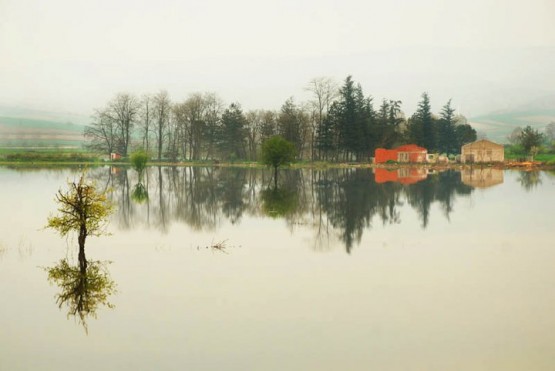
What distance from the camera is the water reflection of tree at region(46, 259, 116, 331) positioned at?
1180 cm

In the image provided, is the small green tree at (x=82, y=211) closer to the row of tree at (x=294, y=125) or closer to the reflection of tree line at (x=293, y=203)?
the reflection of tree line at (x=293, y=203)

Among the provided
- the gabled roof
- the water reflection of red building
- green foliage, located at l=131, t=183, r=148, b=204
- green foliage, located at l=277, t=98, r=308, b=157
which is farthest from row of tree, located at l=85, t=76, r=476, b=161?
green foliage, located at l=131, t=183, r=148, b=204

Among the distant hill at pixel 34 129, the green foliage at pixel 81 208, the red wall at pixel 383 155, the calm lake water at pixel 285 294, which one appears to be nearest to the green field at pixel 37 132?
the distant hill at pixel 34 129

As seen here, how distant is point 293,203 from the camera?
2941 centimetres

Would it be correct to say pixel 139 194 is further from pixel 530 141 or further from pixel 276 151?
pixel 530 141

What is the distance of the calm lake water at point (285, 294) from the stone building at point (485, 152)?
55182 mm

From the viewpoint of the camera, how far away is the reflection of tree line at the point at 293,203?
23.0 m

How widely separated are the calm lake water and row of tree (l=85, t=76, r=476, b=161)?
178ft

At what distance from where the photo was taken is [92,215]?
51.8 ft

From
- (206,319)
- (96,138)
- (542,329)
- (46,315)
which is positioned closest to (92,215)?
(46,315)

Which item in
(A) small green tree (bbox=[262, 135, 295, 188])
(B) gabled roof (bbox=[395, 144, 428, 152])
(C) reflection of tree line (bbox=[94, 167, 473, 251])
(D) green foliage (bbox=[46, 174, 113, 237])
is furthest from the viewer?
(B) gabled roof (bbox=[395, 144, 428, 152])

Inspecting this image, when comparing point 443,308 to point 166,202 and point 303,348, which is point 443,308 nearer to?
point 303,348

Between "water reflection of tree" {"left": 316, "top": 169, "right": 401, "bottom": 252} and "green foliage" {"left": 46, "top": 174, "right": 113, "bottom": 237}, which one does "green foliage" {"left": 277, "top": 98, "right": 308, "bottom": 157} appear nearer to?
"water reflection of tree" {"left": 316, "top": 169, "right": 401, "bottom": 252}

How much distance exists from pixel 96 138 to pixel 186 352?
293 ft
